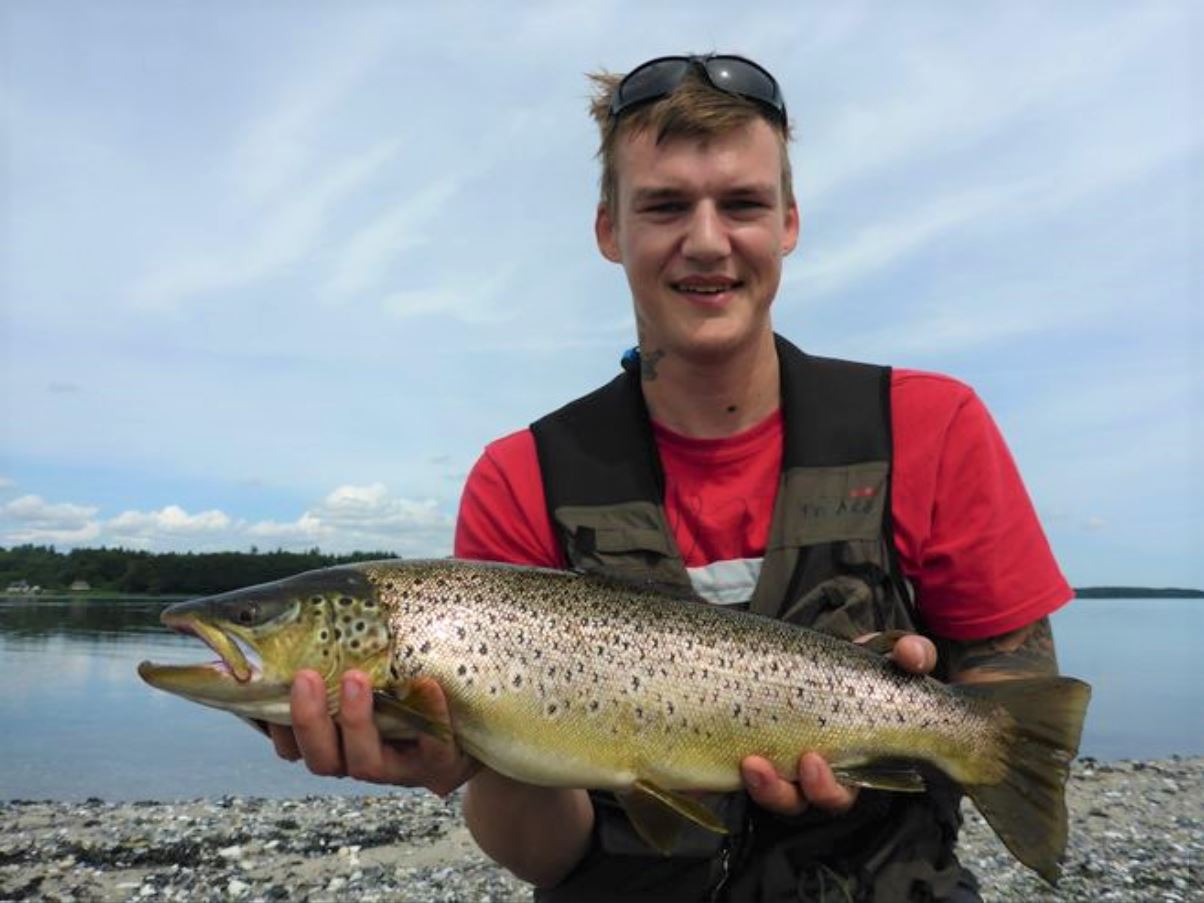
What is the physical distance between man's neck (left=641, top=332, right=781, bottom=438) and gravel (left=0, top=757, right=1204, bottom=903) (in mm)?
6263

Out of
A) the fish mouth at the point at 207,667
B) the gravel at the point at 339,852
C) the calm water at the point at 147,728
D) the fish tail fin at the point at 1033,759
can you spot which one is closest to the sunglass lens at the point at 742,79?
the fish tail fin at the point at 1033,759

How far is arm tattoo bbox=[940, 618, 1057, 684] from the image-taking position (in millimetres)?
3836

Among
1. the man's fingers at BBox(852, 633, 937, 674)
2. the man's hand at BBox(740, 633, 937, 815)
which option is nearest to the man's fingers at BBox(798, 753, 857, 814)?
the man's hand at BBox(740, 633, 937, 815)

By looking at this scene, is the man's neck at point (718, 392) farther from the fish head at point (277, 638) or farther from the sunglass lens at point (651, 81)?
the fish head at point (277, 638)

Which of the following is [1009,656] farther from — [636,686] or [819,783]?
[636,686]

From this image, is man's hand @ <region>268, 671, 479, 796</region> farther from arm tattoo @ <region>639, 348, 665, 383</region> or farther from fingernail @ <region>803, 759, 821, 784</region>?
arm tattoo @ <region>639, 348, 665, 383</region>

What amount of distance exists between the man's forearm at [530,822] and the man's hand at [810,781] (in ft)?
2.43

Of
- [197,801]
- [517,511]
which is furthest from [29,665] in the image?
[517,511]

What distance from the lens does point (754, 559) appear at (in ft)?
13.3

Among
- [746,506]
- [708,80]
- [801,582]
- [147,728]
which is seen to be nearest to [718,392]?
[746,506]

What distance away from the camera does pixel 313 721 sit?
10.8 ft

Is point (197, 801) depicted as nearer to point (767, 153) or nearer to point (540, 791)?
point (540, 791)

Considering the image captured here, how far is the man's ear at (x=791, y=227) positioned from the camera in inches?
180

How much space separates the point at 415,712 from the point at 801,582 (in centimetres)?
158
